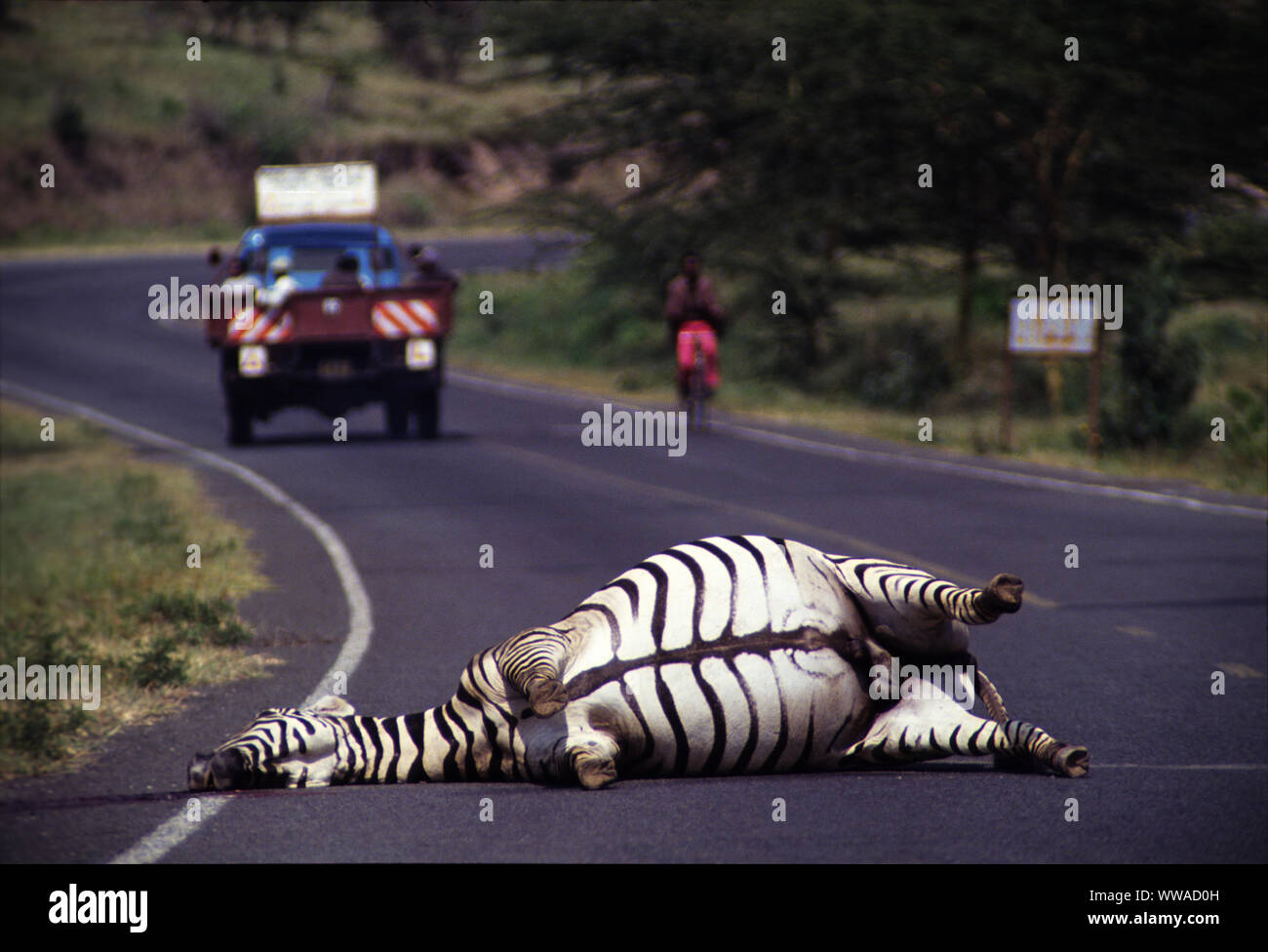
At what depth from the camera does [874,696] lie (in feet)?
20.9

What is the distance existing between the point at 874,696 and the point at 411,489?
1142cm

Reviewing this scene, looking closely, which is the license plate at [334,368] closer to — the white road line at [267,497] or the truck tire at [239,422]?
the truck tire at [239,422]

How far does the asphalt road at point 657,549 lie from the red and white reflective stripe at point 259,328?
1467 millimetres

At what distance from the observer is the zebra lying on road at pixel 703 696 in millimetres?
6023

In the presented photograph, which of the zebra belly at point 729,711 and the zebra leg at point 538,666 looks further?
the zebra belly at point 729,711

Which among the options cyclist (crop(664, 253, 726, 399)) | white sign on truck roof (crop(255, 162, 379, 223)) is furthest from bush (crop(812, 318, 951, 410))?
white sign on truck roof (crop(255, 162, 379, 223))

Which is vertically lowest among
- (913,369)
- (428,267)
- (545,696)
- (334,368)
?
(545,696)

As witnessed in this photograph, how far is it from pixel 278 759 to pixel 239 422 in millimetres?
16059

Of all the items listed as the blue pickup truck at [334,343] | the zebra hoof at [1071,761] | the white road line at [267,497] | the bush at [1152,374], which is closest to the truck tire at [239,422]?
the blue pickup truck at [334,343]

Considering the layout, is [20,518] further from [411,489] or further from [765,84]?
[765,84]

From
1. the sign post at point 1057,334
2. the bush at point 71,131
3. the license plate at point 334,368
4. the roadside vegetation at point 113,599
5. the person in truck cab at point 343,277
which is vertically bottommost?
the roadside vegetation at point 113,599

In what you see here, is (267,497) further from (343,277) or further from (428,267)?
(428,267)

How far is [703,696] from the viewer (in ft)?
19.7

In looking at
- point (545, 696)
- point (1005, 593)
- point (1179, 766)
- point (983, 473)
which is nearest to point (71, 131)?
point (983, 473)
